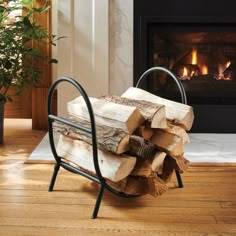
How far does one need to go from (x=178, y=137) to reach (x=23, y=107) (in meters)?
2.22

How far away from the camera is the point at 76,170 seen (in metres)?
2.41

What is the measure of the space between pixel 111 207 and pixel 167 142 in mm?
381

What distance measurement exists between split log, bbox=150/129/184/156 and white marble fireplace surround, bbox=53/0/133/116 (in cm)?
149

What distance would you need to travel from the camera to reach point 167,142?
2316 millimetres

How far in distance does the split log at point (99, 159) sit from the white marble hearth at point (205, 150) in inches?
21.6

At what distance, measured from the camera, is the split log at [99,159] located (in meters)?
2.20

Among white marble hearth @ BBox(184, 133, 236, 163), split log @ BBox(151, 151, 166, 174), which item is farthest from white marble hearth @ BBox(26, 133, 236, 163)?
split log @ BBox(151, 151, 166, 174)

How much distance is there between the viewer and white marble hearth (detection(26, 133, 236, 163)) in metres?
3.10

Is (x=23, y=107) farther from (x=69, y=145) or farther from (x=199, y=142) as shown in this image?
(x=69, y=145)

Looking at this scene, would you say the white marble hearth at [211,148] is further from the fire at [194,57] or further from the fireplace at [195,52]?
the fire at [194,57]

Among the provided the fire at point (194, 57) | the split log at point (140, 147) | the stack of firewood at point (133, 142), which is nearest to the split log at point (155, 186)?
the stack of firewood at point (133, 142)

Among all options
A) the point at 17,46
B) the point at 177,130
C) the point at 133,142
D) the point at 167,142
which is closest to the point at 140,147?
the point at 133,142

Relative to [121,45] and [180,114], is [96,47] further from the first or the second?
[180,114]

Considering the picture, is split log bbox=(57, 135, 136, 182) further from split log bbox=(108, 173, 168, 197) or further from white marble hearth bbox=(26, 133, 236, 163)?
white marble hearth bbox=(26, 133, 236, 163)
